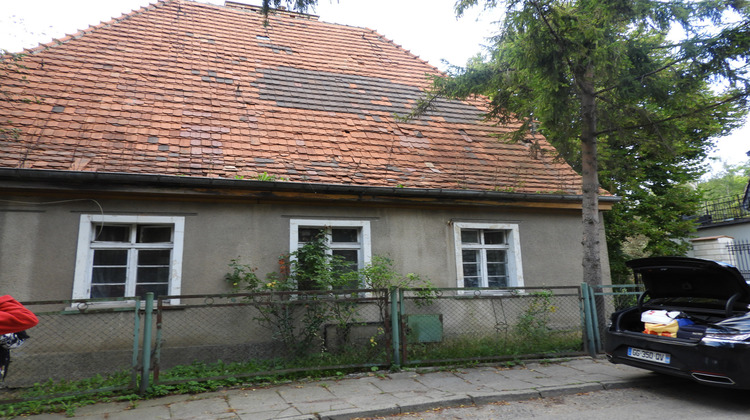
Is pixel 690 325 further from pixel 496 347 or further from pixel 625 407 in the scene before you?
pixel 496 347

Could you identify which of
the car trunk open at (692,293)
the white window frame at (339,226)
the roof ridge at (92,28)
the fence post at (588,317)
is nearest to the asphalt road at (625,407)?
the car trunk open at (692,293)

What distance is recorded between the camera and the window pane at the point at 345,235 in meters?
7.93

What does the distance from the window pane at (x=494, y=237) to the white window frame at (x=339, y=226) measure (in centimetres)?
246

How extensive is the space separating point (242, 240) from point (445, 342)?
12.0 ft

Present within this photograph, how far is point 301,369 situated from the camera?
6.02 m

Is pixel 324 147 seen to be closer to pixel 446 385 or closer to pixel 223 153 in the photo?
pixel 223 153

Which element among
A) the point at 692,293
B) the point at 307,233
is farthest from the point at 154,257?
the point at 692,293

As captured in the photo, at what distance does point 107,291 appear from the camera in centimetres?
671

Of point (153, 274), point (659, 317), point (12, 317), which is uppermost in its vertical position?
point (153, 274)

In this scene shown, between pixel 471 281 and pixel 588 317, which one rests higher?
pixel 471 281

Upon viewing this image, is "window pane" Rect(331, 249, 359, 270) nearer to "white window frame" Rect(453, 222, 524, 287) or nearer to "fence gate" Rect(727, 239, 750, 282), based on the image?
"white window frame" Rect(453, 222, 524, 287)

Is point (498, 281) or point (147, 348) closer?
point (147, 348)

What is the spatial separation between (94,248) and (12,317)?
106 inches

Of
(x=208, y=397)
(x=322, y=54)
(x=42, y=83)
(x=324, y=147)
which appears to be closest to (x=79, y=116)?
(x=42, y=83)
